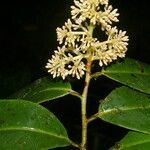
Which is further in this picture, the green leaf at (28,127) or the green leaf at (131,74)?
the green leaf at (131,74)

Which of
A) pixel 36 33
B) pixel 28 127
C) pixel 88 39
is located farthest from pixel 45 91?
pixel 36 33

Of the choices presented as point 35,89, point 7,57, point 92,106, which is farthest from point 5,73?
point 35,89

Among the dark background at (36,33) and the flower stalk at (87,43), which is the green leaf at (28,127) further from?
the dark background at (36,33)

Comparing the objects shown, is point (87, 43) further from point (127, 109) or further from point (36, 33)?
point (36, 33)

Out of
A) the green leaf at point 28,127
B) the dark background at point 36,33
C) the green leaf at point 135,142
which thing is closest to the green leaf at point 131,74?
the green leaf at point 135,142

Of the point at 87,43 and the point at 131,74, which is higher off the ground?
the point at 87,43

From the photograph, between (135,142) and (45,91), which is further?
(45,91)

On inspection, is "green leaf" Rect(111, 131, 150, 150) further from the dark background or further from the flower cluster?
the dark background
